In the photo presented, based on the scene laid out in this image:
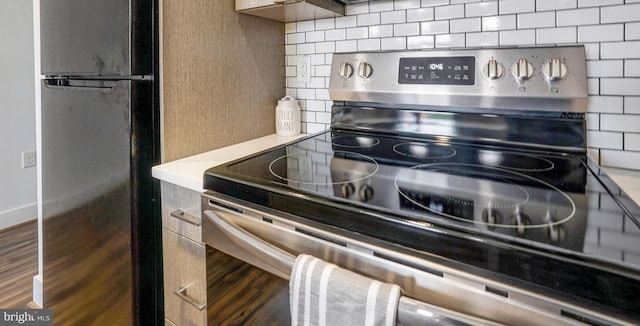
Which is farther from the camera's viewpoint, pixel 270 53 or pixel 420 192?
pixel 270 53

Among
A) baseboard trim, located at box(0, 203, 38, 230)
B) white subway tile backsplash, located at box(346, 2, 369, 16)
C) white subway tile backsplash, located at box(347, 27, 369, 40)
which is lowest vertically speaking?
baseboard trim, located at box(0, 203, 38, 230)

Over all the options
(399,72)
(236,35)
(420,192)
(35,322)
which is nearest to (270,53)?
(236,35)

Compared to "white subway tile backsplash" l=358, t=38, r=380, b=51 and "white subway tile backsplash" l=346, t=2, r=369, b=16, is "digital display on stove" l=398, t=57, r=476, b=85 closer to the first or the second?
"white subway tile backsplash" l=358, t=38, r=380, b=51

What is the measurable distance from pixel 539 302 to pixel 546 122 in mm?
717

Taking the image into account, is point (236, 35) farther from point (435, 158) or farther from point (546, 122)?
point (546, 122)

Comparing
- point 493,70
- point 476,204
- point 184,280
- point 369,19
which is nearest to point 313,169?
point 476,204

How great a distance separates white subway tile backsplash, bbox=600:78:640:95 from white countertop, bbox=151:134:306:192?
3.29 ft

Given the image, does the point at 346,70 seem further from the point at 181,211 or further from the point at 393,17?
the point at 181,211

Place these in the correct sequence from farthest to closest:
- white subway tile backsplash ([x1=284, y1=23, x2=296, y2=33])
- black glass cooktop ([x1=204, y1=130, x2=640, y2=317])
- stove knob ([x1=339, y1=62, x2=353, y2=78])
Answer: white subway tile backsplash ([x1=284, y1=23, x2=296, y2=33])
stove knob ([x1=339, y1=62, x2=353, y2=78])
black glass cooktop ([x1=204, y1=130, x2=640, y2=317])

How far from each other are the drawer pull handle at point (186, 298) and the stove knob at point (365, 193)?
1.79 ft

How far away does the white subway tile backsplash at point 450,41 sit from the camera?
1163 millimetres

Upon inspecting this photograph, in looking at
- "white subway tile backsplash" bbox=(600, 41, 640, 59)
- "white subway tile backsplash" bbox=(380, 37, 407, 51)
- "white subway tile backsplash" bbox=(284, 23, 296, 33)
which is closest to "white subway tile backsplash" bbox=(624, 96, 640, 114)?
"white subway tile backsplash" bbox=(600, 41, 640, 59)

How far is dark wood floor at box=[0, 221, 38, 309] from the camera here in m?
1.86

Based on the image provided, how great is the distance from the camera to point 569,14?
3.29ft
